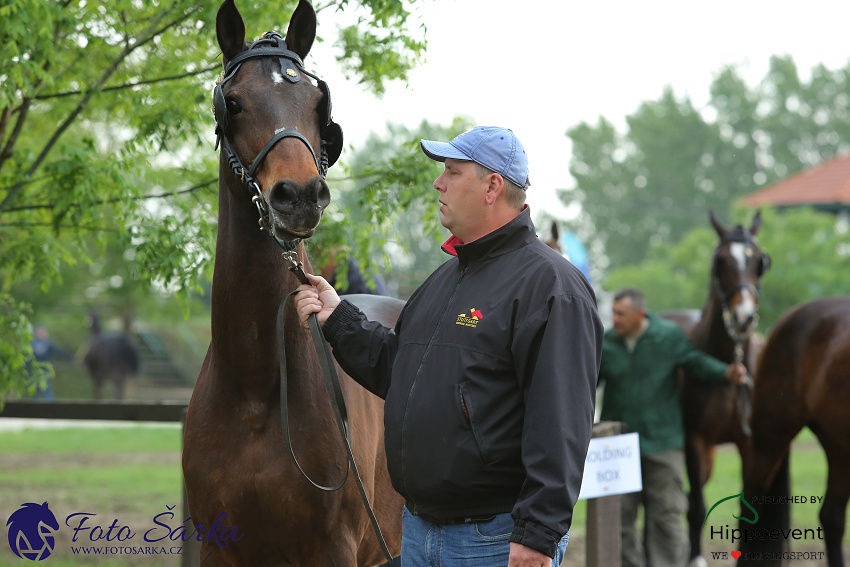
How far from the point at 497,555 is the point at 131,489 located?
7.84 m

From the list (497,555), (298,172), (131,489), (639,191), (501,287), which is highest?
(639,191)

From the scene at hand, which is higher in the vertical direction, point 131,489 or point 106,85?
point 106,85

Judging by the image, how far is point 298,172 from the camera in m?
2.75

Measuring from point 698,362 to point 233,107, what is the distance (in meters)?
4.72

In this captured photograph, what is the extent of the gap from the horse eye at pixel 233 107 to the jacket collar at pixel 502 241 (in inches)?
38.5

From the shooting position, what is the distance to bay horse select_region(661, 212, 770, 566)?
6762 millimetres

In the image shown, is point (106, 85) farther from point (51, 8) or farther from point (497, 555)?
point (497, 555)

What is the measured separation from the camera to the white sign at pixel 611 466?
4781mm

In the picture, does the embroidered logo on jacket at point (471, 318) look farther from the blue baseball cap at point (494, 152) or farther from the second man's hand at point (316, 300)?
the second man's hand at point (316, 300)

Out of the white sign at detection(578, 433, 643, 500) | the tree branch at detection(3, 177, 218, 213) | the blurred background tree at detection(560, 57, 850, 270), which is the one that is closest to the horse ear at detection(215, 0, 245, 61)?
the tree branch at detection(3, 177, 218, 213)

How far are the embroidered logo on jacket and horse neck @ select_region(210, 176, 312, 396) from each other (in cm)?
93

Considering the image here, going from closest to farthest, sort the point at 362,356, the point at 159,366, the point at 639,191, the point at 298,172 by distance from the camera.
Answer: the point at 298,172 → the point at 362,356 → the point at 159,366 → the point at 639,191

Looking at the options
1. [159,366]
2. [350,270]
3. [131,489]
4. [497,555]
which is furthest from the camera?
[159,366]

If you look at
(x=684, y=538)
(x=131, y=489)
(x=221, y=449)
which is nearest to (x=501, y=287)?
(x=221, y=449)
